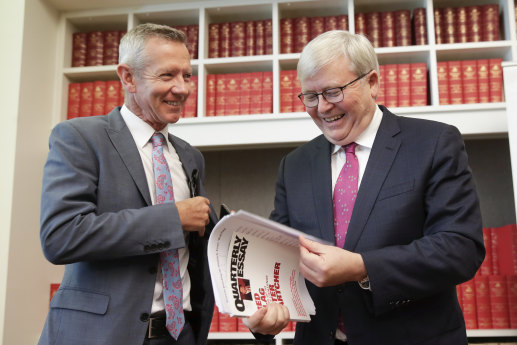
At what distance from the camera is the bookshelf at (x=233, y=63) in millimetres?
2631

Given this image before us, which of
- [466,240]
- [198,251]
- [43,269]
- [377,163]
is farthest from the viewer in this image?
[43,269]

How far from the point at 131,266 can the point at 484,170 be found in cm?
251

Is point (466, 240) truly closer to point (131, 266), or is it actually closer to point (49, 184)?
point (131, 266)

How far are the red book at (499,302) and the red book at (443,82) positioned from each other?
0.98 m

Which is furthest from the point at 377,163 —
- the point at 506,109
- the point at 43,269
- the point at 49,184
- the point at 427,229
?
the point at 43,269

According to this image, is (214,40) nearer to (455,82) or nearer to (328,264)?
(455,82)

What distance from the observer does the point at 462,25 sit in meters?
2.79

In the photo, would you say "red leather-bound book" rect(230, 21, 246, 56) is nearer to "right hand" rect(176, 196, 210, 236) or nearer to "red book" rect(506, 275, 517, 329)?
"right hand" rect(176, 196, 210, 236)

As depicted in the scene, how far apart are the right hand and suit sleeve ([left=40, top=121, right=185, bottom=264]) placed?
2 cm

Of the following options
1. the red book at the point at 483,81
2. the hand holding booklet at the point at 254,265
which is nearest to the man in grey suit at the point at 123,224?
the hand holding booklet at the point at 254,265

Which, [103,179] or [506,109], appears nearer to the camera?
[103,179]

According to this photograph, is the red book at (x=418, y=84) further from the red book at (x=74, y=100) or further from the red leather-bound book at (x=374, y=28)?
the red book at (x=74, y=100)

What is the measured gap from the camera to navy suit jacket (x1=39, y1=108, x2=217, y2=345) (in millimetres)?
1171

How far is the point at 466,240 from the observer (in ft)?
3.70
